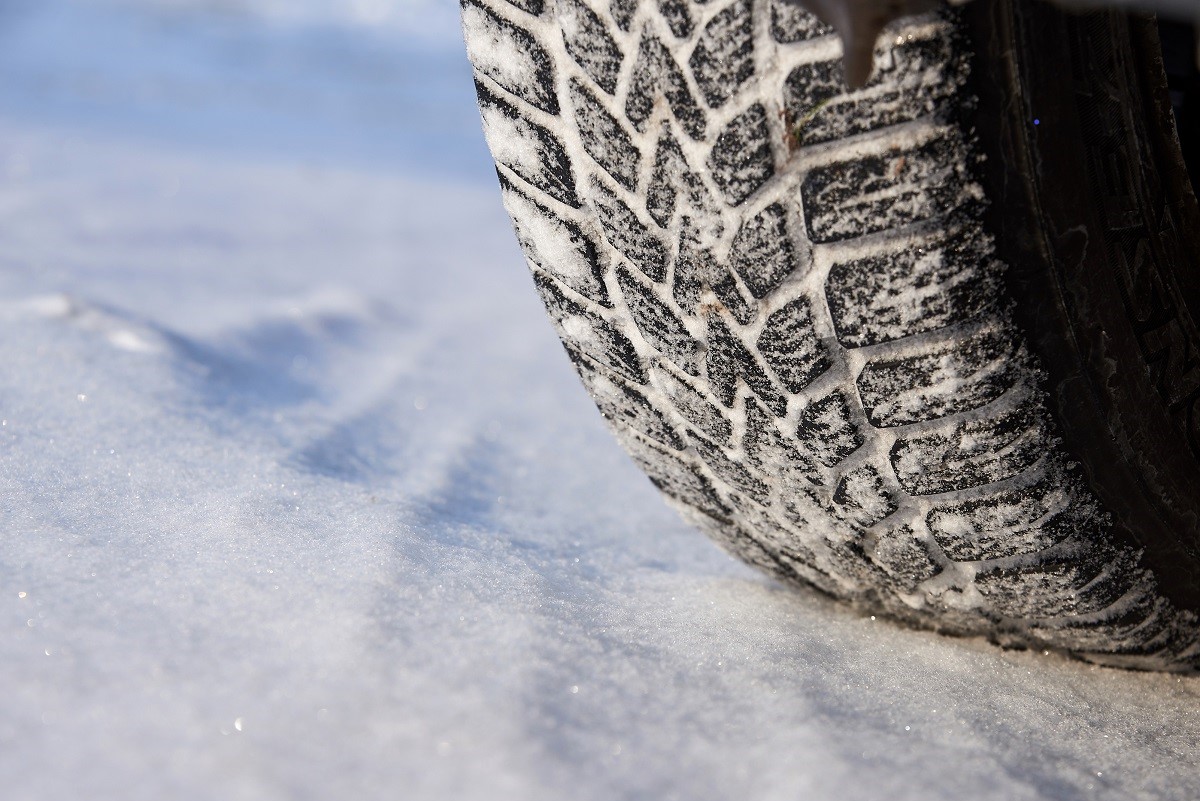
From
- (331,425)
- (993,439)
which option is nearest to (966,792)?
(993,439)

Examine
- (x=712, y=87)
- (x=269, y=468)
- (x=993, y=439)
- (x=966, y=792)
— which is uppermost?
(x=712, y=87)

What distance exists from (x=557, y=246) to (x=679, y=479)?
28 centimetres

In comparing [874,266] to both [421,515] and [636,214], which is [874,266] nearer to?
[636,214]

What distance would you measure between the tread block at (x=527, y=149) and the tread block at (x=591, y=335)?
0.09m

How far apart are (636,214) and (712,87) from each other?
0.12m

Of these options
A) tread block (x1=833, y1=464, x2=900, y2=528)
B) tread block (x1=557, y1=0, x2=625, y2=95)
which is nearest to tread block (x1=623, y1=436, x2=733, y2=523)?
tread block (x1=833, y1=464, x2=900, y2=528)

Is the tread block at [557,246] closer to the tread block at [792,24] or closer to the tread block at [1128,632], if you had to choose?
the tread block at [792,24]

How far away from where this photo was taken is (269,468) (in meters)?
1.05

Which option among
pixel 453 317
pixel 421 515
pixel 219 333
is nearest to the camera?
pixel 421 515

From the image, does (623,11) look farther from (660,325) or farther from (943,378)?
(943,378)

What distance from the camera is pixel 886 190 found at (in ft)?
1.98

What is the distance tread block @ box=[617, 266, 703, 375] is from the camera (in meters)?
0.75

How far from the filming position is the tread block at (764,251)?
2.10 feet

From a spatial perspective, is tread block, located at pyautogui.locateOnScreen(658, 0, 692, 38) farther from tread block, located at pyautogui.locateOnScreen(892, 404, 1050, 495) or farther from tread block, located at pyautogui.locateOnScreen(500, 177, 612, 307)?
tread block, located at pyautogui.locateOnScreen(892, 404, 1050, 495)
